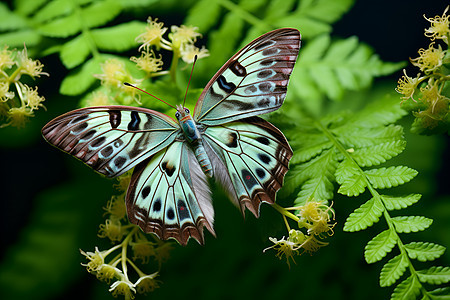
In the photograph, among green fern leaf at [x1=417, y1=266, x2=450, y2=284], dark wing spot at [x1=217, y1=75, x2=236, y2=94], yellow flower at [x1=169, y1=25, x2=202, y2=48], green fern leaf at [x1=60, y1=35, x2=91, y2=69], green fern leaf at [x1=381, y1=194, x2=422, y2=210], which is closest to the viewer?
green fern leaf at [x1=417, y1=266, x2=450, y2=284]

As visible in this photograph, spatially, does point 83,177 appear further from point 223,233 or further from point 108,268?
point 108,268

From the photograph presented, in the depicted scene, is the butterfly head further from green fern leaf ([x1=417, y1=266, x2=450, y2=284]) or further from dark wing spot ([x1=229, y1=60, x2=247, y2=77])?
green fern leaf ([x1=417, y1=266, x2=450, y2=284])

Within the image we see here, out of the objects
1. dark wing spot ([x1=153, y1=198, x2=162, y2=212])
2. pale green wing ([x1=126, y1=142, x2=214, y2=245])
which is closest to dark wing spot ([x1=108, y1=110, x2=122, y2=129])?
pale green wing ([x1=126, y1=142, x2=214, y2=245])

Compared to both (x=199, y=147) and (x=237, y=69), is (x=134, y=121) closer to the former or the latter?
(x=199, y=147)

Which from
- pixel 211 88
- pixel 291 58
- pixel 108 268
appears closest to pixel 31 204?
pixel 108 268

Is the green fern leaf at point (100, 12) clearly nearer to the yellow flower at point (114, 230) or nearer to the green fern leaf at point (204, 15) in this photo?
the green fern leaf at point (204, 15)
